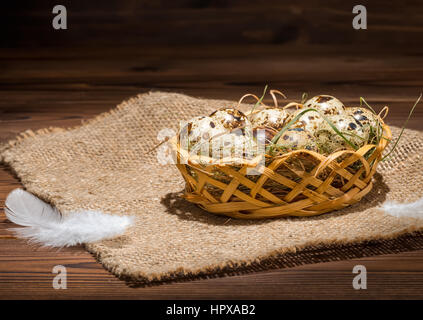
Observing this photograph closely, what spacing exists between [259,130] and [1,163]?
74cm

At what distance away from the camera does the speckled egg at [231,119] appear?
1204 mm

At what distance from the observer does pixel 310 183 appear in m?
1.14

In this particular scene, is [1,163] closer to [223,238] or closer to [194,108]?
[194,108]

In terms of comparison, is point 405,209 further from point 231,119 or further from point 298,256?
point 231,119

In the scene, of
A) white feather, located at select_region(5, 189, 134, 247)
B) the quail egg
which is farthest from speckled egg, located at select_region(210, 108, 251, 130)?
white feather, located at select_region(5, 189, 134, 247)

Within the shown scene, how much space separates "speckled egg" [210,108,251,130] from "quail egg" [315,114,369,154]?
0.14 metres

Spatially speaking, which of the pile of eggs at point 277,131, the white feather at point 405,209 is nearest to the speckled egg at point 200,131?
the pile of eggs at point 277,131

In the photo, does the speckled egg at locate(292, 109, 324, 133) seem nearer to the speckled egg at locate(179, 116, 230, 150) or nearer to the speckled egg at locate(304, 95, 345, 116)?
the speckled egg at locate(304, 95, 345, 116)

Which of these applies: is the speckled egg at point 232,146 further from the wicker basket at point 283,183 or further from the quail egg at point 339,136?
the quail egg at point 339,136

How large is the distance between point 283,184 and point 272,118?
186 mm

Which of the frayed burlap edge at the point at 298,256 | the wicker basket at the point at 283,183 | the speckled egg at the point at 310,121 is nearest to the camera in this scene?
the frayed burlap edge at the point at 298,256

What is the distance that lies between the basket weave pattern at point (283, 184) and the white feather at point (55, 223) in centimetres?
16

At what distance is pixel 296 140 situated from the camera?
1173 millimetres

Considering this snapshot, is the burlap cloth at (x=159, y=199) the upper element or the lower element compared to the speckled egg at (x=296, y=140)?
lower
